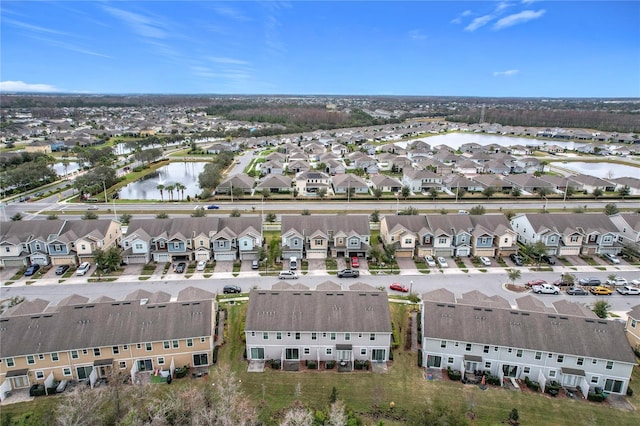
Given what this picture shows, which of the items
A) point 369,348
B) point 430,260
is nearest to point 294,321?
point 369,348

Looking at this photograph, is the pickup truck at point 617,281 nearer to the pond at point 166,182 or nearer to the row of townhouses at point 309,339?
the row of townhouses at point 309,339

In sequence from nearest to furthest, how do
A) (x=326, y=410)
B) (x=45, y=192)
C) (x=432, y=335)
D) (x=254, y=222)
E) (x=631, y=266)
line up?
(x=326, y=410) < (x=432, y=335) < (x=631, y=266) < (x=254, y=222) < (x=45, y=192)

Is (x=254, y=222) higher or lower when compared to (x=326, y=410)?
higher

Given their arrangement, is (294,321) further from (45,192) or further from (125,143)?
(125,143)

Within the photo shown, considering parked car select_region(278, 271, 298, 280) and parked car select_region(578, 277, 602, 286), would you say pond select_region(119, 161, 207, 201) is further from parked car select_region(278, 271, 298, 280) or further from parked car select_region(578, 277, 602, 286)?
parked car select_region(578, 277, 602, 286)

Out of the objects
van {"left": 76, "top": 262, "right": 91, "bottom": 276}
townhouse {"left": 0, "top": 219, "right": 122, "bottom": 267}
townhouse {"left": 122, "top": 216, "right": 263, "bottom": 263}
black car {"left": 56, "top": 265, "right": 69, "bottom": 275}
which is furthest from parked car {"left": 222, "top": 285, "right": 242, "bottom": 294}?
black car {"left": 56, "top": 265, "right": 69, "bottom": 275}

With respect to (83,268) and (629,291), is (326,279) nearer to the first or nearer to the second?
(83,268)

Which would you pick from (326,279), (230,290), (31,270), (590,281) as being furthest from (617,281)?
(31,270)

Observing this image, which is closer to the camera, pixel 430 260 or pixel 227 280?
pixel 227 280
